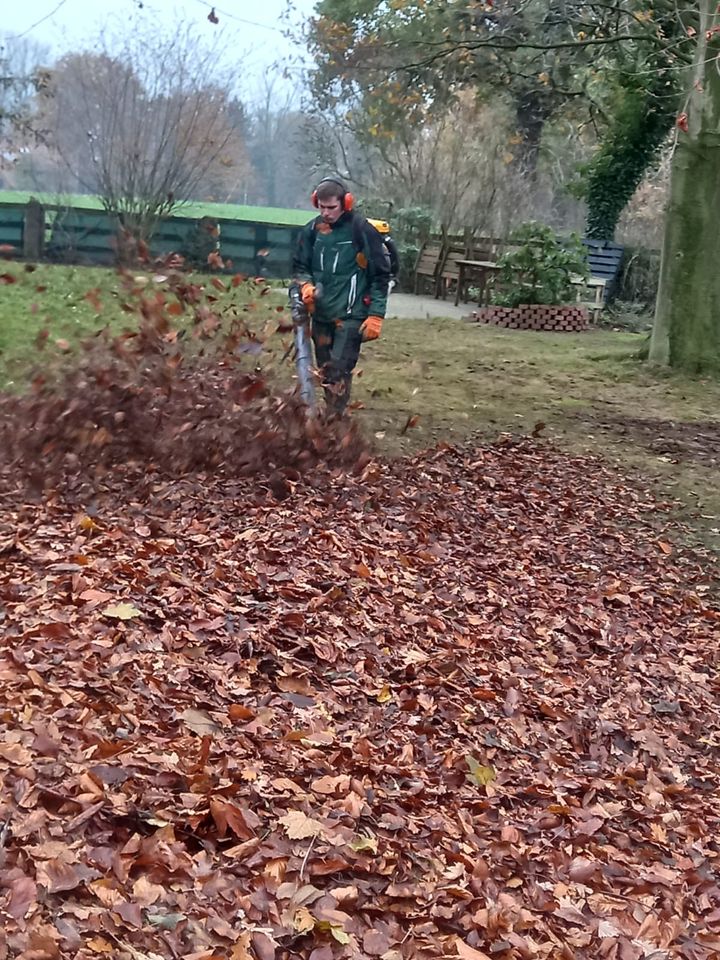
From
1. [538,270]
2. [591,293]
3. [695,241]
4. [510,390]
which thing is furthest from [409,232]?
[510,390]

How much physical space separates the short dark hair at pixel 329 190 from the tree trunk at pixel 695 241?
20.4ft

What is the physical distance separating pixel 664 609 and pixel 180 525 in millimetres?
2744

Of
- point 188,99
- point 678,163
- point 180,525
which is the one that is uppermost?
point 188,99

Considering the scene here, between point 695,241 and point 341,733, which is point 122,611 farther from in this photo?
point 695,241

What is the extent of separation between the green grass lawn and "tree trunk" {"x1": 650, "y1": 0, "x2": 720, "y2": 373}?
0.53 meters

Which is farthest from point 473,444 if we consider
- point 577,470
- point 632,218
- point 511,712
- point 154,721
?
point 632,218

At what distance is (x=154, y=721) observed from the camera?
3.53 metres

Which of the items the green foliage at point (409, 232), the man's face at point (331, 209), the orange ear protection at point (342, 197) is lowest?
the man's face at point (331, 209)

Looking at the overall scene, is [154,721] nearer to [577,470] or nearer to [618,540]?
[618,540]

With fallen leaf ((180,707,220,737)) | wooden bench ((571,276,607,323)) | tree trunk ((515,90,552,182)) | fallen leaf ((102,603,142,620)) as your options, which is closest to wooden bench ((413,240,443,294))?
wooden bench ((571,276,607,323))

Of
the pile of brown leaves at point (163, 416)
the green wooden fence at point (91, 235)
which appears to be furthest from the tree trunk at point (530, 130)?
the pile of brown leaves at point (163, 416)

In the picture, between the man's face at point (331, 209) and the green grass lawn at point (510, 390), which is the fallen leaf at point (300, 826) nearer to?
the green grass lawn at point (510, 390)

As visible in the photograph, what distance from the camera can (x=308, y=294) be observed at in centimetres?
704

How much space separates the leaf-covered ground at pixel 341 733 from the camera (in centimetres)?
276
